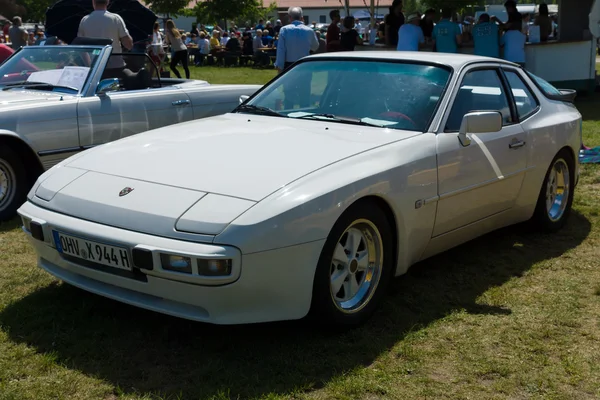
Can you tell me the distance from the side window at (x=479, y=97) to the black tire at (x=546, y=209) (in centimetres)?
68

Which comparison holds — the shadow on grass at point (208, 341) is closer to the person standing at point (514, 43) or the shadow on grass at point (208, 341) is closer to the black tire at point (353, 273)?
the black tire at point (353, 273)

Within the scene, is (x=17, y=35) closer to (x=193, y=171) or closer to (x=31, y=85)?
(x=31, y=85)

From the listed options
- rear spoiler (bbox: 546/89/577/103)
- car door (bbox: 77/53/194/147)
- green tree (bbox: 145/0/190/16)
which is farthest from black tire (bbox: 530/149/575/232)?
green tree (bbox: 145/0/190/16)

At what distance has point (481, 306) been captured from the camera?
4.09m

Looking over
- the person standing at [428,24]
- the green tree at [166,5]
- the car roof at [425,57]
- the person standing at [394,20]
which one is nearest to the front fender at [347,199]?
the car roof at [425,57]

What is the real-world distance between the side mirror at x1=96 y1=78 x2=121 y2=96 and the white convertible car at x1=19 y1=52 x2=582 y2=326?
1867 mm

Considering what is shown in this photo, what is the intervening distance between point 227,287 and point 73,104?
3438 mm

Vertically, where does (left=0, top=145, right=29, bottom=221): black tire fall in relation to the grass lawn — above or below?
above

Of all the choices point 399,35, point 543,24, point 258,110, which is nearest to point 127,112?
point 258,110

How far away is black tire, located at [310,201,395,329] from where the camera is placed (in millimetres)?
3361

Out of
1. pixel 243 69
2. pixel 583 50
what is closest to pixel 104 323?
pixel 583 50

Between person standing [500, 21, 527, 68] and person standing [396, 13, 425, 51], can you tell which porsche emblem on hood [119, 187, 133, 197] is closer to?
person standing [396, 13, 425, 51]

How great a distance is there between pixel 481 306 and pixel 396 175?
3.07 feet

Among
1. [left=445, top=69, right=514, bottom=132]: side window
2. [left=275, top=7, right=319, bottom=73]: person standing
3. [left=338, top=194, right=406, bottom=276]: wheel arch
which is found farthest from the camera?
[left=275, top=7, right=319, bottom=73]: person standing
